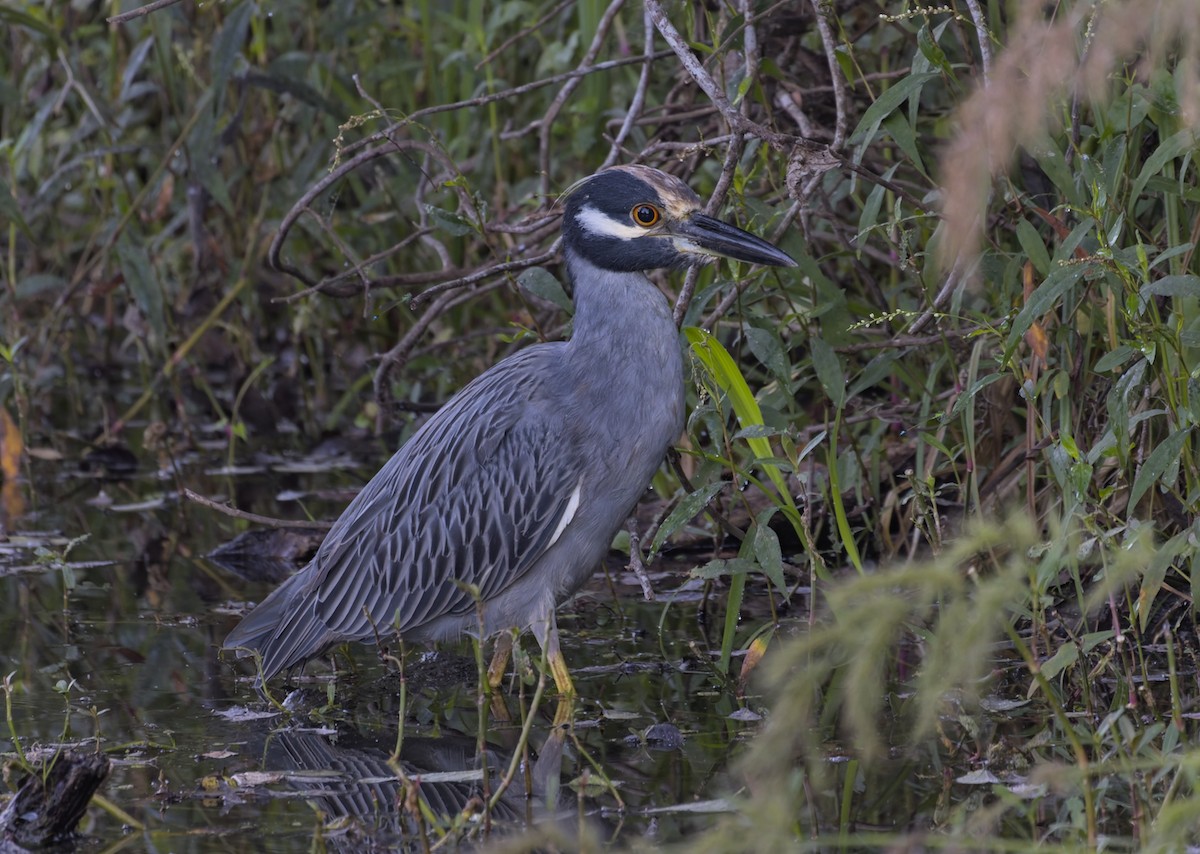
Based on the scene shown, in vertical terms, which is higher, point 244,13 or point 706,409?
point 244,13

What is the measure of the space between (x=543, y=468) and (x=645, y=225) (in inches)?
33.2

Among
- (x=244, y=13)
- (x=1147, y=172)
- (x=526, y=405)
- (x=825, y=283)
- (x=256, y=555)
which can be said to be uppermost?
(x=244, y=13)

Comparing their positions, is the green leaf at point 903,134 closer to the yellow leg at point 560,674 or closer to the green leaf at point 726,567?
the green leaf at point 726,567

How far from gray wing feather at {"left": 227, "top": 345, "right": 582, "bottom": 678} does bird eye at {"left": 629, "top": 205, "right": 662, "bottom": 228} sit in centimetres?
53

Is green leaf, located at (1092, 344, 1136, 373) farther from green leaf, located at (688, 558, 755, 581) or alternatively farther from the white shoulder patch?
the white shoulder patch

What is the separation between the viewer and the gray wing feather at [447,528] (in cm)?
496

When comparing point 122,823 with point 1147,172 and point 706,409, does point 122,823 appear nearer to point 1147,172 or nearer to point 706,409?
point 706,409

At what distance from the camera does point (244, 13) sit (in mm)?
7309

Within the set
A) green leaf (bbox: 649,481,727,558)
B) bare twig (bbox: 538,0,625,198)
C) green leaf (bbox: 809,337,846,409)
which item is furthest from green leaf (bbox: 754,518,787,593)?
bare twig (bbox: 538,0,625,198)

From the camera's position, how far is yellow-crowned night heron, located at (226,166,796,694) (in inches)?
192

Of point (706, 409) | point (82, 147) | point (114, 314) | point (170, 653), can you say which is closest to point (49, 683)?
point (170, 653)

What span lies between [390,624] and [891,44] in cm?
299

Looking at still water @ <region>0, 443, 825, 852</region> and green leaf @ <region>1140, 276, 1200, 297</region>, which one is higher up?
green leaf @ <region>1140, 276, 1200, 297</region>

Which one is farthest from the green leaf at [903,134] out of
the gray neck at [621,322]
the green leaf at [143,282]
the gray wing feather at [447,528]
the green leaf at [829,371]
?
the green leaf at [143,282]
